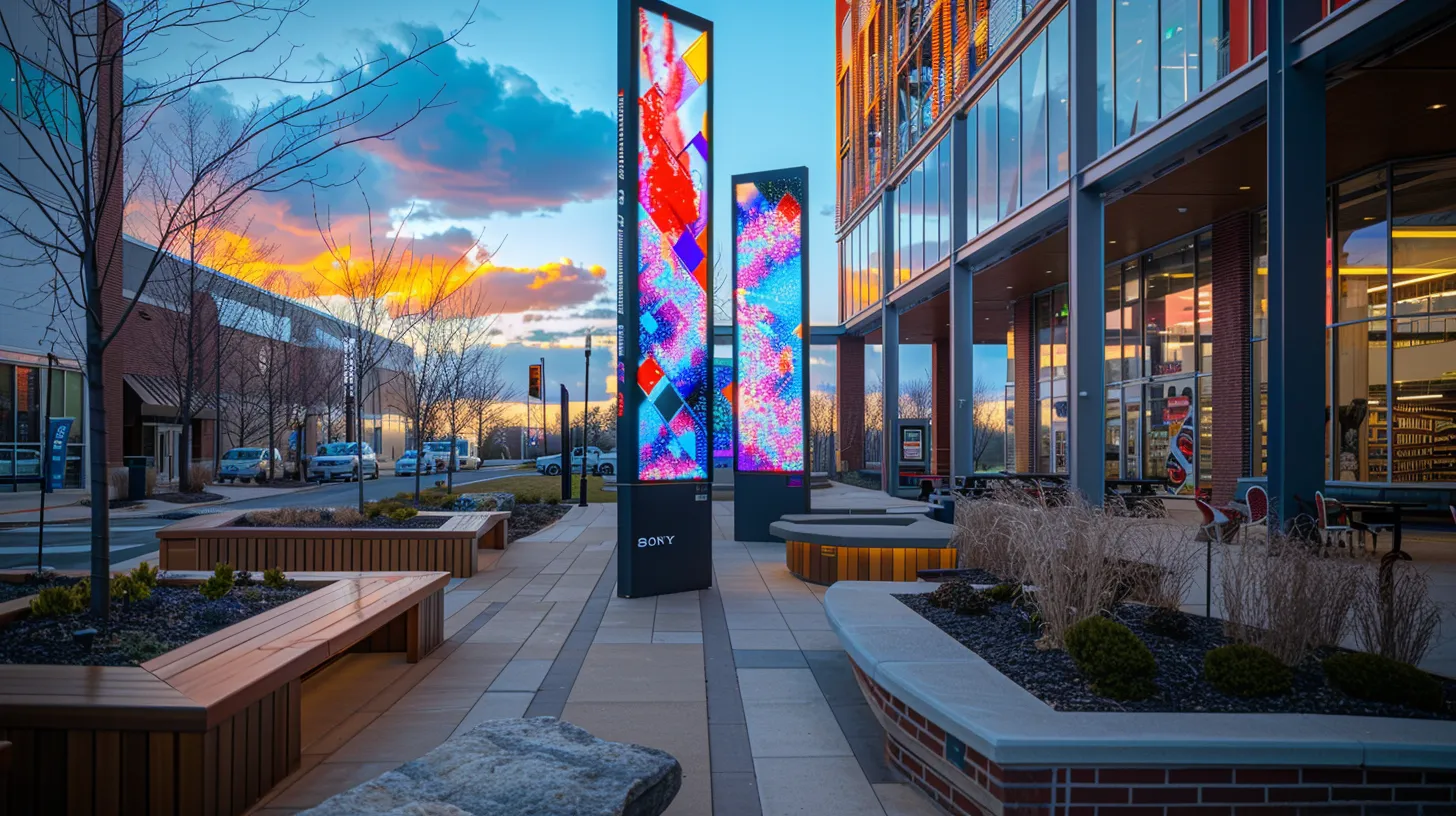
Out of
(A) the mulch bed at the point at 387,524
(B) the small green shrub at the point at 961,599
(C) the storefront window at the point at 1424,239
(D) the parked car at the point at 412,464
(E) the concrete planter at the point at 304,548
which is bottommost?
(D) the parked car at the point at 412,464

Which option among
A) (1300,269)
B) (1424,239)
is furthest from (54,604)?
(1424,239)

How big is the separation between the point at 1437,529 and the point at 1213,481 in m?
4.41

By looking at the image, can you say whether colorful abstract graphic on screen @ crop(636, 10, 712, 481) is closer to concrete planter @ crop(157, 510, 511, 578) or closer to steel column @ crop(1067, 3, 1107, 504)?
concrete planter @ crop(157, 510, 511, 578)

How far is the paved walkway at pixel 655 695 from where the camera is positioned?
447 centimetres

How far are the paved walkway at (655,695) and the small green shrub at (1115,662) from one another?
1.05 m

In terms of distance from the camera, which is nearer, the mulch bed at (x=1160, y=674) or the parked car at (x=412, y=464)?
the mulch bed at (x=1160, y=674)

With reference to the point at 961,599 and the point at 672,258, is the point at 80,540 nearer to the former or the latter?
the point at 672,258

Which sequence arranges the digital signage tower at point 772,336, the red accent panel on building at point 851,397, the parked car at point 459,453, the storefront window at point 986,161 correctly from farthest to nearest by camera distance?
the parked car at point 459,453
the red accent panel on building at point 851,397
the storefront window at point 986,161
the digital signage tower at point 772,336

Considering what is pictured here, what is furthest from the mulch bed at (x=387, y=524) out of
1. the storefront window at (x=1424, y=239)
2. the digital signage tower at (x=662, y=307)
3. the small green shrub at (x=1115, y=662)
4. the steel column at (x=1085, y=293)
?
the storefront window at (x=1424, y=239)

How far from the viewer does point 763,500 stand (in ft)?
51.3

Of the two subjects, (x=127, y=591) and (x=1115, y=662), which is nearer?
(x=1115, y=662)

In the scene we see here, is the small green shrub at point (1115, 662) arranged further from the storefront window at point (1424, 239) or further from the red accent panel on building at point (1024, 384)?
the red accent panel on building at point (1024, 384)

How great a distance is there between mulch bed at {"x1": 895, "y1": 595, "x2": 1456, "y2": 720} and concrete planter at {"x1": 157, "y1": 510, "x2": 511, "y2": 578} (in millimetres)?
7182

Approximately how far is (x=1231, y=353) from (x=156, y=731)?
2118 centimetres
